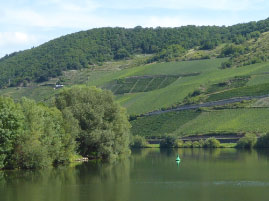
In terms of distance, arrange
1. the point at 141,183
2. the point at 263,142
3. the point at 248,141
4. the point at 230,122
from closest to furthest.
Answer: the point at 141,183 → the point at 263,142 → the point at 248,141 → the point at 230,122

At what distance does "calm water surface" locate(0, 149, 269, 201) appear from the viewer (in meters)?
43.3

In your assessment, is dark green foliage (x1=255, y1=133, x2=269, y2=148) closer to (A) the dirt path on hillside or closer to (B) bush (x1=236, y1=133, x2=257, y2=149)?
(B) bush (x1=236, y1=133, x2=257, y2=149)

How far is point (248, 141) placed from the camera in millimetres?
109125

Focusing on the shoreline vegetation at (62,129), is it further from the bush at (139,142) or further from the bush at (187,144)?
the bush at (139,142)

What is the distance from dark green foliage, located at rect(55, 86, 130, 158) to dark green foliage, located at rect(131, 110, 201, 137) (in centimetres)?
4309

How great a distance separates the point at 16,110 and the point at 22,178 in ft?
28.7

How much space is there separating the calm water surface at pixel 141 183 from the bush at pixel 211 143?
1660 inches

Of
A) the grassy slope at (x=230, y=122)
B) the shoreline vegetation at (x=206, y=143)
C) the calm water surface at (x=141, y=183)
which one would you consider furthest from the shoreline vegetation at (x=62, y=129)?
the grassy slope at (x=230, y=122)

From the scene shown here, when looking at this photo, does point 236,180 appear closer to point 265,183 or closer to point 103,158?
point 265,183

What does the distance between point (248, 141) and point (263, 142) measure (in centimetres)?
291

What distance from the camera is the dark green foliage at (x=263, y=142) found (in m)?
107

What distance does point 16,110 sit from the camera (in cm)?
6106

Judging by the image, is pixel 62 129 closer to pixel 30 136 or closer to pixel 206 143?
pixel 30 136

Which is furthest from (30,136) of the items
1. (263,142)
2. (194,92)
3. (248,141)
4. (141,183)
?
(194,92)
